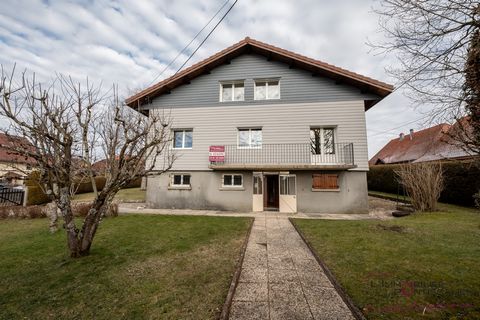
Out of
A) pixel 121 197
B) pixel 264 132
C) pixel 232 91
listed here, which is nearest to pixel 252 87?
pixel 232 91

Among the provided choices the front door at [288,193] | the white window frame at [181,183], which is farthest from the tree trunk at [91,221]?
the front door at [288,193]

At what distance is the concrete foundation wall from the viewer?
10906mm

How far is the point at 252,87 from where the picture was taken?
40.5 feet

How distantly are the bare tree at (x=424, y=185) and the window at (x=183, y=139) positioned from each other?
12318mm

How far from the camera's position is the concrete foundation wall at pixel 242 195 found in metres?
10.9

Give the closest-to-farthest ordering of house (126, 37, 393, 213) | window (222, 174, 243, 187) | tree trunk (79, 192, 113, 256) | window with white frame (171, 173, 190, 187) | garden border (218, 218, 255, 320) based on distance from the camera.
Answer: garden border (218, 218, 255, 320) → tree trunk (79, 192, 113, 256) → house (126, 37, 393, 213) → window (222, 174, 243, 187) → window with white frame (171, 173, 190, 187)

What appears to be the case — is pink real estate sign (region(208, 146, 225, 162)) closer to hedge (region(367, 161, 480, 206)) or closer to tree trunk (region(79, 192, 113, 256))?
tree trunk (region(79, 192, 113, 256))

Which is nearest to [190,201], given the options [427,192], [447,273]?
[447,273]

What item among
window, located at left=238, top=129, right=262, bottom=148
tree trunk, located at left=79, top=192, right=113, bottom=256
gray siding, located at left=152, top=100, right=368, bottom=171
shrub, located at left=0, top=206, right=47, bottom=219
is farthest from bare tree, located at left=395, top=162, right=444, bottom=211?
shrub, located at left=0, top=206, right=47, bottom=219

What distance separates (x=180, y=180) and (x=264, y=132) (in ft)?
19.3

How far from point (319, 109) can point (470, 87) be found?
9.37m

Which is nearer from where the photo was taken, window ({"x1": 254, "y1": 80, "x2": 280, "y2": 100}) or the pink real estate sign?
the pink real estate sign

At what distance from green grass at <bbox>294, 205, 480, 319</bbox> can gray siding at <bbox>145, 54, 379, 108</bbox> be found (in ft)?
24.1

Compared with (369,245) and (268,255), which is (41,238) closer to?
(268,255)
